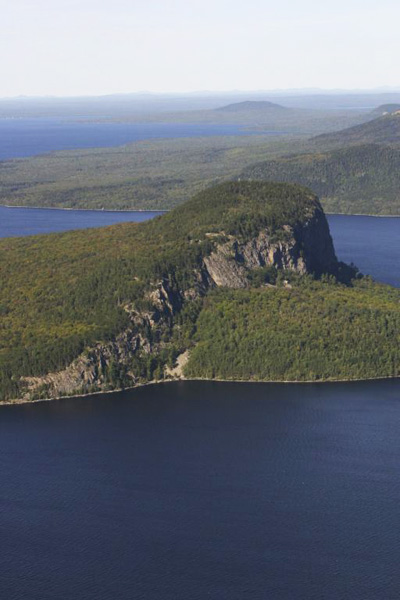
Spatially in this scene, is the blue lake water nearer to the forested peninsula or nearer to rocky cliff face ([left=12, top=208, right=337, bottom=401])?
rocky cliff face ([left=12, top=208, right=337, bottom=401])

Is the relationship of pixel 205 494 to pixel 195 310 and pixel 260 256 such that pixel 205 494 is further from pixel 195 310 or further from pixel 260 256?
pixel 260 256

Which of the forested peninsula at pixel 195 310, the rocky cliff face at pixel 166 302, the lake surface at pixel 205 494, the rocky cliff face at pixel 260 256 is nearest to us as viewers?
the lake surface at pixel 205 494

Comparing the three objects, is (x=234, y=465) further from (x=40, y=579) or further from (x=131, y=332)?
(x=131, y=332)

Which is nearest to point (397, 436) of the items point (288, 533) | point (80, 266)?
point (288, 533)

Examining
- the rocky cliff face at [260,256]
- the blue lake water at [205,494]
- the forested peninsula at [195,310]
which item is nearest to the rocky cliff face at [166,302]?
the rocky cliff face at [260,256]

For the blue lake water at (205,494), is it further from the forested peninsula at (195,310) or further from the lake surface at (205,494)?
the forested peninsula at (195,310)

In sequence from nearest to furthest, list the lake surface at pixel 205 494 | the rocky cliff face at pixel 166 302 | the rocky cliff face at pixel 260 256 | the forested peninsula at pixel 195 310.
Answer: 1. the lake surface at pixel 205 494
2. the rocky cliff face at pixel 166 302
3. the forested peninsula at pixel 195 310
4. the rocky cliff face at pixel 260 256

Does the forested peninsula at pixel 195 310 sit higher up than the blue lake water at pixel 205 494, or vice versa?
the forested peninsula at pixel 195 310
